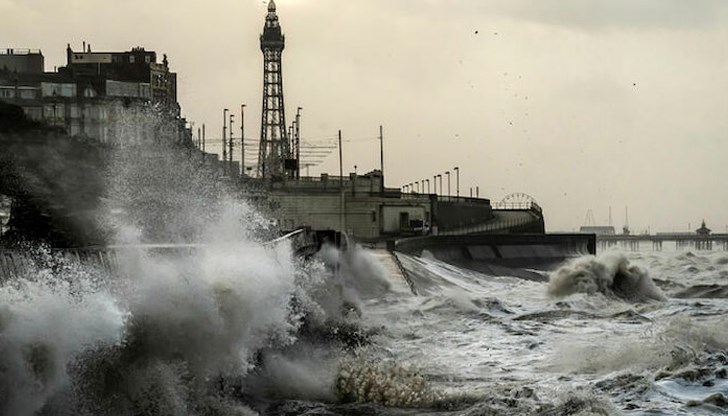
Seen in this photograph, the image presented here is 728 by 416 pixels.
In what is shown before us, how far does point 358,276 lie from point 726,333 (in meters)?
18.7

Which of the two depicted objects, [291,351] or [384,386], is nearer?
[384,386]

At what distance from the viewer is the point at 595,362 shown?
78.7 ft

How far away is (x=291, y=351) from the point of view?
23.1m

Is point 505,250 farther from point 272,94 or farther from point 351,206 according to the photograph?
point 272,94

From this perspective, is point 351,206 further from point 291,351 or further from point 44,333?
point 44,333

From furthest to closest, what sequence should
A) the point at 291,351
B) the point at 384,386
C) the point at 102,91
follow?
1. the point at 102,91
2. the point at 291,351
3. the point at 384,386

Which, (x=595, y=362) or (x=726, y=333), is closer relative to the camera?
(x=595, y=362)

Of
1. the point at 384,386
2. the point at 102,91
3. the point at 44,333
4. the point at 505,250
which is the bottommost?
the point at 384,386

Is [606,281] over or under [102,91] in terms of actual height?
under

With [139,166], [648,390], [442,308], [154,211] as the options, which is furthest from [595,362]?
[139,166]

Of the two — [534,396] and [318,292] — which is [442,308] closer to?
[318,292]

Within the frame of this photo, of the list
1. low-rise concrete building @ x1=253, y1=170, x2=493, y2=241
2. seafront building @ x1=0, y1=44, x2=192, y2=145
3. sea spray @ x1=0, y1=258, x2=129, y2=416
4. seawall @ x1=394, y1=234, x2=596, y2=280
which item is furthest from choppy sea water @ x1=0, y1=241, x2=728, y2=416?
seafront building @ x1=0, y1=44, x2=192, y2=145

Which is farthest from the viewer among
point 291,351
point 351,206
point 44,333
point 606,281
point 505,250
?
point 351,206

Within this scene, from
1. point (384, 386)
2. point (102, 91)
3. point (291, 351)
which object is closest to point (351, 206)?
point (102, 91)
